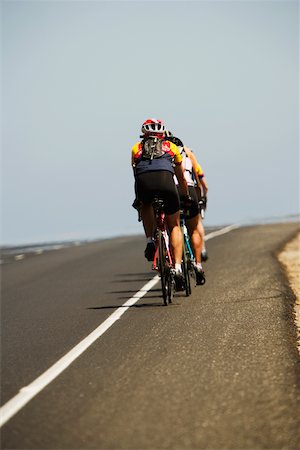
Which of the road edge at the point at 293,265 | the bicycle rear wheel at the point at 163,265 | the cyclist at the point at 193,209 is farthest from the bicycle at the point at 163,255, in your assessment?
the road edge at the point at 293,265

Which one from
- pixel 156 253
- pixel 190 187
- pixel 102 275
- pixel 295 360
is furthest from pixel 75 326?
pixel 102 275

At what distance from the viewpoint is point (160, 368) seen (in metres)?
7.90

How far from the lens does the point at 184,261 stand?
12664 millimetres

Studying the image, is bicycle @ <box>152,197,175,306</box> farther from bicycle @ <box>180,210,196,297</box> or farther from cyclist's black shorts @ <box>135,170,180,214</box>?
bicycle @ <box>180,210,196,297</box>

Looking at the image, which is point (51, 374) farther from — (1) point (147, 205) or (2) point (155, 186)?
(1) point (147, 205)

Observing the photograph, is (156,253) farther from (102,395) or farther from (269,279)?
(102,395)

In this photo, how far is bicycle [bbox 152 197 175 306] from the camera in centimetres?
1176

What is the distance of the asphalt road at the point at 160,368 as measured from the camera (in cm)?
595

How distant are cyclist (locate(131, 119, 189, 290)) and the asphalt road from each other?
3.73 feet

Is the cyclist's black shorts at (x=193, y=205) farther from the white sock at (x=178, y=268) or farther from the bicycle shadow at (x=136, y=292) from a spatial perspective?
the white sock at (x=178, y=268)

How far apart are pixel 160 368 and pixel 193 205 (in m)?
5.78

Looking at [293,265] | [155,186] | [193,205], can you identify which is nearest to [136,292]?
[193,205]

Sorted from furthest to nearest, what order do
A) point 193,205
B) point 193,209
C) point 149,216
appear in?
point 193,209
point 193,205
point 149,216

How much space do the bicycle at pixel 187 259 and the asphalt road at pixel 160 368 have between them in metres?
0.23
